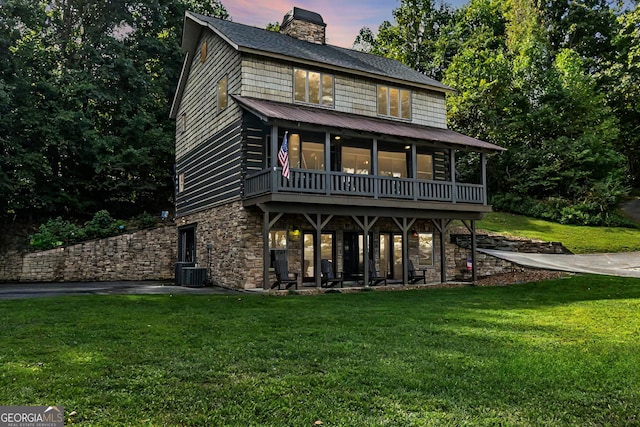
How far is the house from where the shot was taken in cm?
1422

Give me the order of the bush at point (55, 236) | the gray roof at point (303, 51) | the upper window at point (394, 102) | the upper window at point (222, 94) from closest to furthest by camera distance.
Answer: the gray roof at point (303, 51) → the upper window at point (222, 94) → the upper window at point (394, 102) → the bush at point (55, 236)

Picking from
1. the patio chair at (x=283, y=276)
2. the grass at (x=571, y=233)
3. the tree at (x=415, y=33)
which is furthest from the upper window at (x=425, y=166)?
the tree at (x=415, y=33)

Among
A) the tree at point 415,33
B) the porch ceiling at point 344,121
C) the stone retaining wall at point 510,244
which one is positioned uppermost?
the tree at point 415,33

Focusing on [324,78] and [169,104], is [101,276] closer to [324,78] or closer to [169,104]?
[324,78]

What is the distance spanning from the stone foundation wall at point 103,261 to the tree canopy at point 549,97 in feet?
67.5

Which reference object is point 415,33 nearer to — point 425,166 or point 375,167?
point 425,166

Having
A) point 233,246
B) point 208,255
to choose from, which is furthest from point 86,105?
point 233,246

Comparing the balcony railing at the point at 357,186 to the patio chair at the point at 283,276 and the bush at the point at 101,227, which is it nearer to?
the patio chair at the point at 283,276

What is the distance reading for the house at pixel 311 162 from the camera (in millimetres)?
14219

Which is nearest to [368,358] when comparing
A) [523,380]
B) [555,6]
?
[523,380]

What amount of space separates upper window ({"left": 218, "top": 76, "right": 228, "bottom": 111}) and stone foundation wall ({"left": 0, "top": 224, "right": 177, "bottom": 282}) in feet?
23.1

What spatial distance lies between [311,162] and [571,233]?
15250 mm

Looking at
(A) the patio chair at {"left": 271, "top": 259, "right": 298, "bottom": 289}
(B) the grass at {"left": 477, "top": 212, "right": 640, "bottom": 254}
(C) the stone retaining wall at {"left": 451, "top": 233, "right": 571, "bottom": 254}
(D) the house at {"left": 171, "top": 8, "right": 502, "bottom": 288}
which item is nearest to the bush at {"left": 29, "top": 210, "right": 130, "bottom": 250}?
(D) the house at {"left": 171, "top": 8, "right": 502, "bottom": 288}

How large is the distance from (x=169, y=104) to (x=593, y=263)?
2541 centimetres
